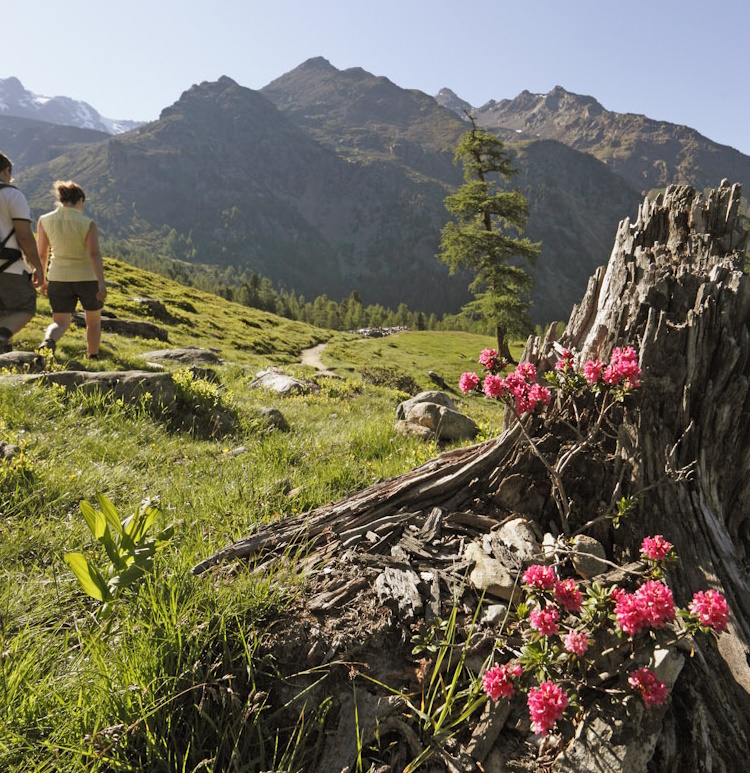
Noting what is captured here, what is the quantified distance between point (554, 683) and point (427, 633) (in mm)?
678

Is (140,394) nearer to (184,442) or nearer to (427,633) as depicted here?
(184,442)

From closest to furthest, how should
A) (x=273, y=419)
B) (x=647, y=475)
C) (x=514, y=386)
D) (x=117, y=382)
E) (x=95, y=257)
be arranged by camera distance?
(x=647, y=475), (x=514, y=386), (x=117, y=382), (x=273, y=419), (x=95, y=257)

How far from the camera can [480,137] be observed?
35188 mm

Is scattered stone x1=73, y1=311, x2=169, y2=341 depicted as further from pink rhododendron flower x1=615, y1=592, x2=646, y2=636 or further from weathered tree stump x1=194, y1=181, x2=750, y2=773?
pink rhododendron flower x1=615, y1=592, x2=646, y2=636

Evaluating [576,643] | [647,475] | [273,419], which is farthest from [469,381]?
[273,419]

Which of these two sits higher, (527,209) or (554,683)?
(527,209)

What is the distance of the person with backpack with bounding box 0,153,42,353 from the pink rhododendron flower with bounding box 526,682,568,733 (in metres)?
9.18

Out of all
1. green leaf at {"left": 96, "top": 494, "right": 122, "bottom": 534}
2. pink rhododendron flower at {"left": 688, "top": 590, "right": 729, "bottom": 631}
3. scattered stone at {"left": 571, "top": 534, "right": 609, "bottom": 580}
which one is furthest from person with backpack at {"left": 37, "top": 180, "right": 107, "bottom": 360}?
pink rhododendron flower at {"left": 688, "top": 590, "right": 729, "bottom": 631}

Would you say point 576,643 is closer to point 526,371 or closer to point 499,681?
point 499,681

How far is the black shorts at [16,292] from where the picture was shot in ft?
26.3

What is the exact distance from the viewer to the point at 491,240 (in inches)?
1384

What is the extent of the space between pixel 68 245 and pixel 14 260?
1089 mm

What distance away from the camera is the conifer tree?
3528 cm

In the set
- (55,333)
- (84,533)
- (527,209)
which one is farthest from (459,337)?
(84,533)
